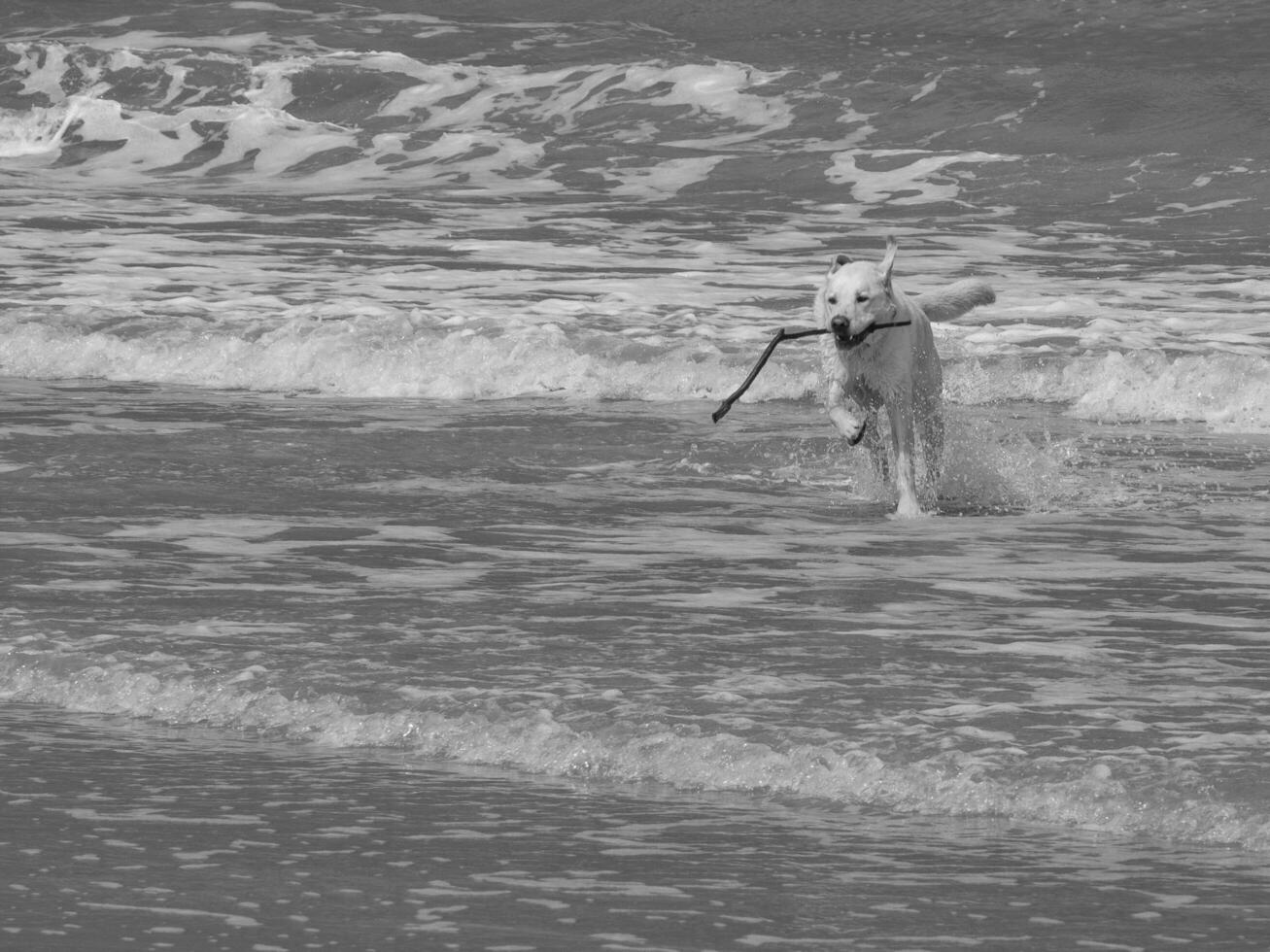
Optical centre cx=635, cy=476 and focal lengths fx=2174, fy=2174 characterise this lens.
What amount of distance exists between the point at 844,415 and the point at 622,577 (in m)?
2.19

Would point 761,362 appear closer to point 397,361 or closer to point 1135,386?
point 1135,386

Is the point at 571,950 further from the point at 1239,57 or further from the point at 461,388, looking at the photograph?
the point at 1239,57

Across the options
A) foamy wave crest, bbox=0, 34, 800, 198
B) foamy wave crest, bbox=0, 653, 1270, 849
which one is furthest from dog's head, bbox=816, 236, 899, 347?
foamy wave crest, bbox=0, 34, 800, 198

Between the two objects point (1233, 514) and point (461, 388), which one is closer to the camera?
point (1233, 514)

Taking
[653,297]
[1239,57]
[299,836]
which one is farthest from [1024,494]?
[1239,57]

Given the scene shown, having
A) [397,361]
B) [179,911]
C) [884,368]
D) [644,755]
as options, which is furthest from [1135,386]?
[179,911]

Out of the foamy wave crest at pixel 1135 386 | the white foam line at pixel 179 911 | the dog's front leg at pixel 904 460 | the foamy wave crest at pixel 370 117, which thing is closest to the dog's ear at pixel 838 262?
the dog's front leg at pixel 904 460

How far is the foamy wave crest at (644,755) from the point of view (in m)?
4.91

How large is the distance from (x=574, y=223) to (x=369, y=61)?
365 inches

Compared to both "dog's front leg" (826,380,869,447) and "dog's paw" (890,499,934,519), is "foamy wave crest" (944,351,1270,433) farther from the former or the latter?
"dog's paw" (890,499,934,519)

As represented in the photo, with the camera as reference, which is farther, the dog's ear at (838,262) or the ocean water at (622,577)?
the dog's ear at (838,262)

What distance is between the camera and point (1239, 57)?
27422mm

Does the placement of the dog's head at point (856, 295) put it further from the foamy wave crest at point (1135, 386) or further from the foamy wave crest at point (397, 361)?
the foamy wave crest at point (397, 361)

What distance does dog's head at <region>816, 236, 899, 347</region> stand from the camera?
915 centimetres
